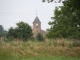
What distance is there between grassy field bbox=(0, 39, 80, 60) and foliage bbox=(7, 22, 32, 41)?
4113cm

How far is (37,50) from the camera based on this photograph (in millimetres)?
17797

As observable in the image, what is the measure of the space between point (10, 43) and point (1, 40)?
898 millimetres

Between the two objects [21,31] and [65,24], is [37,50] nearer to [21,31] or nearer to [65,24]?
[65,24]

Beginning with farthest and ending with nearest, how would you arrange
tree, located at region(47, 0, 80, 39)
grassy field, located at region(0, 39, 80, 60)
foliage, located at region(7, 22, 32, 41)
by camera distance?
foliage, located at region(7, 22, 32, 41) < tree, located at region(47, 0, 80, 39) < grassy field, located at region(0, 39, 80, 60)

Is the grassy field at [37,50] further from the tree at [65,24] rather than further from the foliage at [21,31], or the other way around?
the foliage at [21,31]

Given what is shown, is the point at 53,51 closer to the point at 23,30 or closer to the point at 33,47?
the point at 33,47

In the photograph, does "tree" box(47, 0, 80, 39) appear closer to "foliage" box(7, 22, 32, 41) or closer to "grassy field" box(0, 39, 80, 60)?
"foliage" box(7, 22, 32, 41)

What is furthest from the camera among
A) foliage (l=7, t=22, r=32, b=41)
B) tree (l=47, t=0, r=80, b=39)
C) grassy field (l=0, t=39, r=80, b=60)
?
foliage (l=7, t=22, r=32, b=41)

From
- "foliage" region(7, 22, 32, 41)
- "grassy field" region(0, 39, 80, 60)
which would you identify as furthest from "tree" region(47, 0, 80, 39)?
"grassy field" region(0, 39, 80, 60)

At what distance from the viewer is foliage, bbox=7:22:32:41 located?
6134 centimetres

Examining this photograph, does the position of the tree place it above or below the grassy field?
above

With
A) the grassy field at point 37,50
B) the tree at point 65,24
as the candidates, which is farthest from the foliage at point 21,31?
the grassy field at point 37,50

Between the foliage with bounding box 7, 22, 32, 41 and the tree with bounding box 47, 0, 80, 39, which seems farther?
the foliage with bounding box 7, 22, 32, 41

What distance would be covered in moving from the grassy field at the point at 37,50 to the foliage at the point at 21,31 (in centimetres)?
4113
